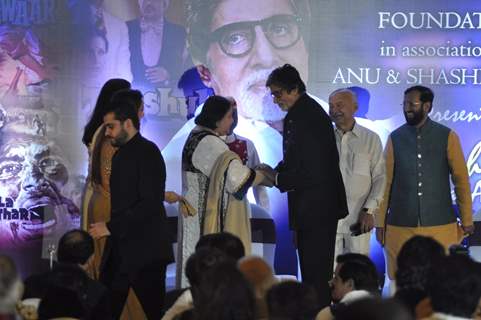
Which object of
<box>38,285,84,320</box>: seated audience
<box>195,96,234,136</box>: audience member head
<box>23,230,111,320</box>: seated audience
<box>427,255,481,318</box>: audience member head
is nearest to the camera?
<box>427,255,481,318</box>: audience member head

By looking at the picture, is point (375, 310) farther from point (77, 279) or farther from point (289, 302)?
point (77, 279)

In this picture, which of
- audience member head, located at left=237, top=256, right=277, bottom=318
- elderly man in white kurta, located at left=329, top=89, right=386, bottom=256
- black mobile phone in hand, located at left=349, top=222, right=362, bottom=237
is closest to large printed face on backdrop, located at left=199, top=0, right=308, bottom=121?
elderly man in white kurta, located at left=329, top=89, right=386, bottom=256

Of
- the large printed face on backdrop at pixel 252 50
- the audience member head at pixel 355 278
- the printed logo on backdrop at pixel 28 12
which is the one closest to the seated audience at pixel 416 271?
the audience member head at pixel 355 278

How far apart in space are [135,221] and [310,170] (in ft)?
3.91

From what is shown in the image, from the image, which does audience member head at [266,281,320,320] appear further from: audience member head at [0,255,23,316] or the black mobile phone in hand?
the black mobile phone in hand

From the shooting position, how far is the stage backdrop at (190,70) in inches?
364

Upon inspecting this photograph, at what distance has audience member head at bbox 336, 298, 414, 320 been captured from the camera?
3.50 metres

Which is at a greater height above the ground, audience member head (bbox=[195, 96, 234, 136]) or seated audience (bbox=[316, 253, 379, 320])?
audience member head (bbox=[195, 96, 234, 136])

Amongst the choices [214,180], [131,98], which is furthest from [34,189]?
[131,98]

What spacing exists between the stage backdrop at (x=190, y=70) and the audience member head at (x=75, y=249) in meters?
2.91

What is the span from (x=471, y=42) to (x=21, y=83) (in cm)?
348

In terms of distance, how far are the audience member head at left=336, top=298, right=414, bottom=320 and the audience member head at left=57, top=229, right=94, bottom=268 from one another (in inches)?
119

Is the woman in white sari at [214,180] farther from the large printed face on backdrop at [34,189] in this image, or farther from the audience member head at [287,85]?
the large printed face on backdrop at [34,189]

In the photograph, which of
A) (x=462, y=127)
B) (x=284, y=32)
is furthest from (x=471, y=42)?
(x=284, y=32)
